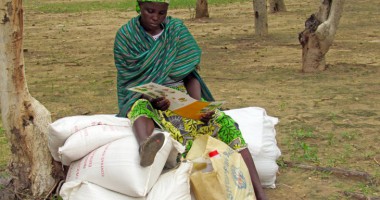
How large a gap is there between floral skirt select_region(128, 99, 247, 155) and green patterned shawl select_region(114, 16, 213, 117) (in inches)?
5.2

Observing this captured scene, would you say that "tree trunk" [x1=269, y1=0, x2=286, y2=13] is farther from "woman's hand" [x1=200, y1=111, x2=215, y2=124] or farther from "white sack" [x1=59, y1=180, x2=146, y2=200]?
"white sack" [x1=59, y1=180, x2=146, y2=200]

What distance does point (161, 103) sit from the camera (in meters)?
3.84

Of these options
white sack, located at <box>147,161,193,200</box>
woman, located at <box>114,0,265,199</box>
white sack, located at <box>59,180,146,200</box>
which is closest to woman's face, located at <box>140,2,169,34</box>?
woman, located at <box>114,0,265,199</box>

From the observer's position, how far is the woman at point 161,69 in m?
3.91

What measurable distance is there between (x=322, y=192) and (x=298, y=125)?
1466 mm

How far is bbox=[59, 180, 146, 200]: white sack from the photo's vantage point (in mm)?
3459

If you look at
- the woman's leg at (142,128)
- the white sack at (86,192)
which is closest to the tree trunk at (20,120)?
the white sack at (86,192)

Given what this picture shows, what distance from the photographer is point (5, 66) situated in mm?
3836

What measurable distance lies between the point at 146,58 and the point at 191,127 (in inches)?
18.6

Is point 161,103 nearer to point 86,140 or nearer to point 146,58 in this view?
point 146,58

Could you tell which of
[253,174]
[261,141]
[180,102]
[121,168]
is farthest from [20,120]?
[261,141]

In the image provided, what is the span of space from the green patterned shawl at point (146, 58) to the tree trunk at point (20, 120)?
0.49 meters

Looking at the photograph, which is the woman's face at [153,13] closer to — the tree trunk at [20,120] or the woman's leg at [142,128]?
the woman's leg at [142,128]

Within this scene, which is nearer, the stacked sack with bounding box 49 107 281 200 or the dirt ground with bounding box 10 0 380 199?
the stacked sack with bounding box 49 107 281 200
